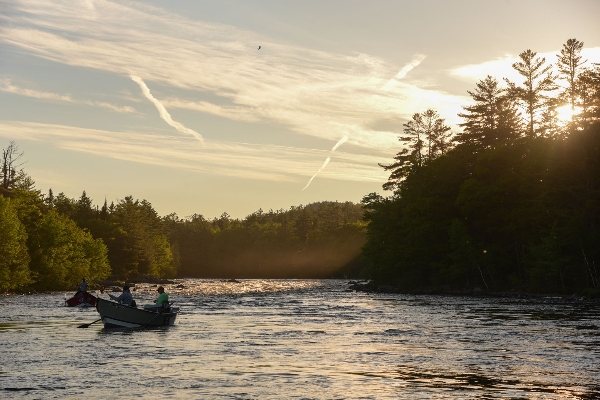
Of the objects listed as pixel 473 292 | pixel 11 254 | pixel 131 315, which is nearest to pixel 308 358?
pixel 131 315

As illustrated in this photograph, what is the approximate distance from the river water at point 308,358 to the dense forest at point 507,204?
2725cm

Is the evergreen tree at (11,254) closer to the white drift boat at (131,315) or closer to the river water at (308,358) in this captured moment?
the river water at (308,358)

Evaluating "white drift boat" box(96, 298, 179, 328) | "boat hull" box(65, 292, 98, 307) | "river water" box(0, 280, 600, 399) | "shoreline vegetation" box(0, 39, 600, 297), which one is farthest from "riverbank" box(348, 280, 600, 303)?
"boat hull" box(65, 292, 98, 307)

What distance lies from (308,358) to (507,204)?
68.8 m

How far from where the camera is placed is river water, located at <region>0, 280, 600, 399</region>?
20734 mm

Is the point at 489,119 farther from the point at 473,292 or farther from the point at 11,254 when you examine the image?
the point at 11,254

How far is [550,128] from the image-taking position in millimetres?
93500

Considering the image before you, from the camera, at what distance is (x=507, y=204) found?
298 feet

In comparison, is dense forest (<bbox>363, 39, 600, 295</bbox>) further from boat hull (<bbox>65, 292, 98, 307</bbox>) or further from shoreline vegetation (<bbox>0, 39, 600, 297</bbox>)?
boat hull (<bbox>65, 292, 98, 307</bbox>)

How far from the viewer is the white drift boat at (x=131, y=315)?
3925cm

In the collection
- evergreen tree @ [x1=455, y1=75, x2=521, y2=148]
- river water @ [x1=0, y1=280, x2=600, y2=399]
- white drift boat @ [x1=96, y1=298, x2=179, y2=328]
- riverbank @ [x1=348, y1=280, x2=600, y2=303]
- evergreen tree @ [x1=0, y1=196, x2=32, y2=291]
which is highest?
evergreen tree @ [x1=455, y1=75, x2=521, y2=148]

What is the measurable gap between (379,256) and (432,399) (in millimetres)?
90924

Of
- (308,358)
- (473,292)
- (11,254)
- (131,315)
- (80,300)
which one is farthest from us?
(11,254)

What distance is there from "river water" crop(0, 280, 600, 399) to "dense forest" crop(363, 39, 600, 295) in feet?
89.4
